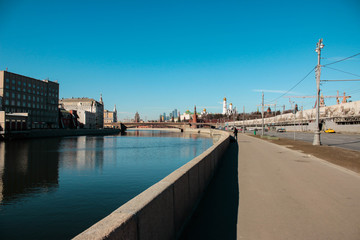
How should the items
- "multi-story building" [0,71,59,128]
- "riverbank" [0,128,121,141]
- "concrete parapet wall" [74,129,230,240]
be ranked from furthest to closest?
"multi-story building" [0,71,59,128]
"riverbank" [0,128,121,141]
"concrete parapet wall" [74,129,230,240]

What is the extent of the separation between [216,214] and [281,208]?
1.80 meters

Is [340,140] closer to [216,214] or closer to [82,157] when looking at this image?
[82,157]

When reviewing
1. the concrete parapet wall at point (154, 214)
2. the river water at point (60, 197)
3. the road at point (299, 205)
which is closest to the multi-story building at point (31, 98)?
the river water at point (60, 197)

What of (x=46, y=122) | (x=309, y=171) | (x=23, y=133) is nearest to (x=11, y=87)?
(x=46, y=122)

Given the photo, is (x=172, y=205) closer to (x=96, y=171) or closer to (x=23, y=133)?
(x=96, y=171)

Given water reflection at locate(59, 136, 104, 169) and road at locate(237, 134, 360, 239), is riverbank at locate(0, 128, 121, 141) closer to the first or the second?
water reflection at locate(59, 136, 104, 169)

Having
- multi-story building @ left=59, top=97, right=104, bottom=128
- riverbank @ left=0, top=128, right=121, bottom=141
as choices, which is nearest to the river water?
riverbank @ left=0, top=128, right=121, bottom=141

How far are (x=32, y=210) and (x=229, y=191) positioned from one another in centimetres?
941

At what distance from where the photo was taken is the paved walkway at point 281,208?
5.39m

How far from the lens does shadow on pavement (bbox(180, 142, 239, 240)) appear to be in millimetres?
5395

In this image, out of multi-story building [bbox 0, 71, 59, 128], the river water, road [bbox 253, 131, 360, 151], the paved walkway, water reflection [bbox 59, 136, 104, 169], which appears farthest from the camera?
multi-story building [bbox 0, 71, 59, 128]

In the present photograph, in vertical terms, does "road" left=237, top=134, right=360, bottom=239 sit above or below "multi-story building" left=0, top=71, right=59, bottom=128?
below

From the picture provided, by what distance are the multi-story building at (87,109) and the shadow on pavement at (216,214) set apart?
14595 centimetres

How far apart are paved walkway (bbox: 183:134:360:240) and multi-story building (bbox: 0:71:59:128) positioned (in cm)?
8705
